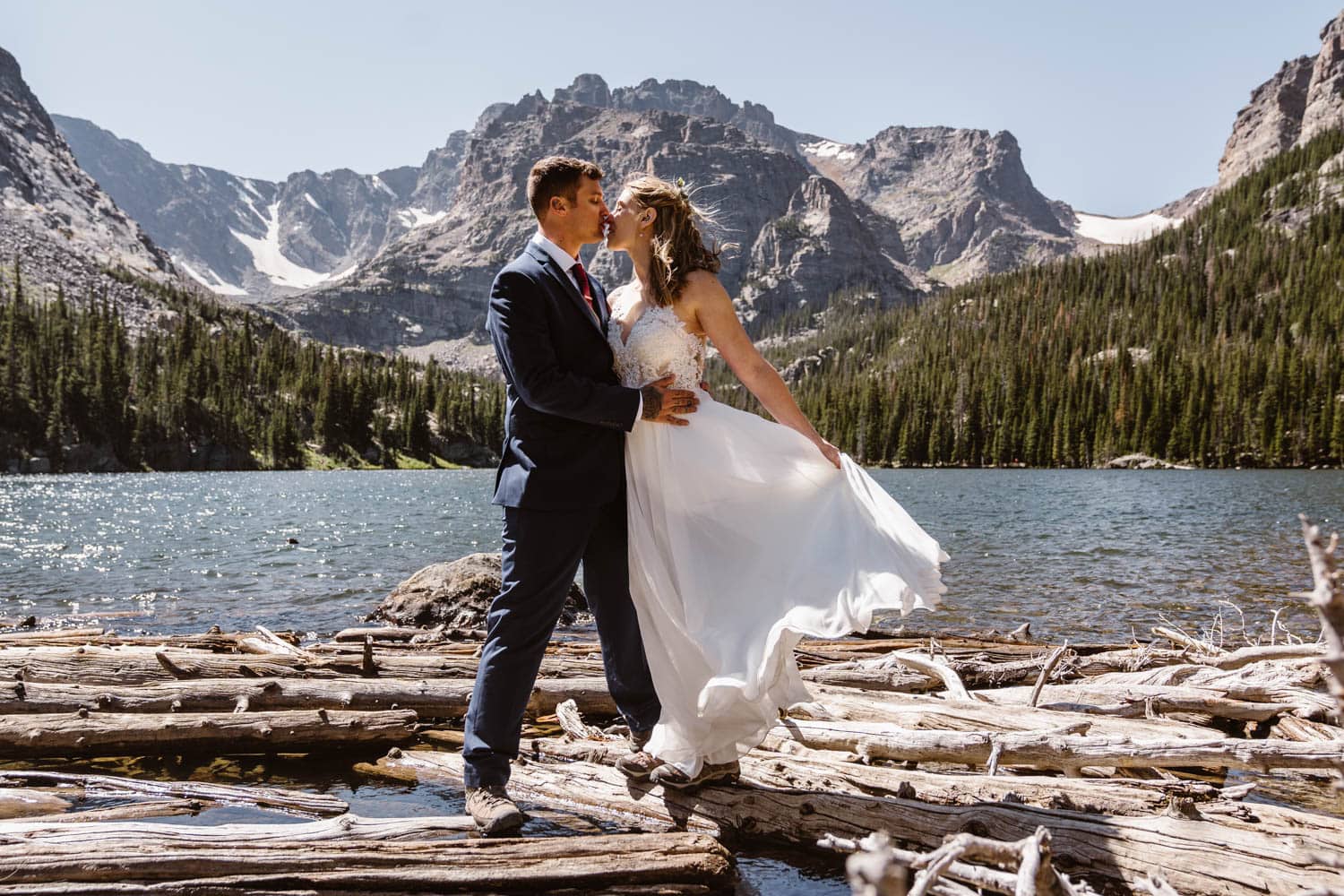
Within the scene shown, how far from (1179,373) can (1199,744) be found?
120 metres

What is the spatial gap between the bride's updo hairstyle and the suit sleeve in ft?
2.21

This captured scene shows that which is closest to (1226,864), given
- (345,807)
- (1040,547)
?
(345,807)

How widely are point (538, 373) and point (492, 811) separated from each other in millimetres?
2186

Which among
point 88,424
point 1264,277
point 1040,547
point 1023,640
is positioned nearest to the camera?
point 1023,640

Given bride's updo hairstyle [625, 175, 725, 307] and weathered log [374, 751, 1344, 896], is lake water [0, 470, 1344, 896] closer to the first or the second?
weathered log [374, 751, 1344, 896]

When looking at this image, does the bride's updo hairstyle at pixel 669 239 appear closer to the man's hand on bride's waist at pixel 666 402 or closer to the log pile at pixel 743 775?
the man's hand on bride's waist at pixel 666 402

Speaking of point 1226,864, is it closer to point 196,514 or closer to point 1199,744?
point 1199,744

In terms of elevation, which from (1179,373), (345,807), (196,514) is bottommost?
(196,514)

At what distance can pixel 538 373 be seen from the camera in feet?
14.7

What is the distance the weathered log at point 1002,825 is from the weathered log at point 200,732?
5.24ft

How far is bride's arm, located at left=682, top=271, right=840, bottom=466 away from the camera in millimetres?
4812

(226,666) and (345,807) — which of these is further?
(226,666)

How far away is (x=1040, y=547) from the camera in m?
28.0

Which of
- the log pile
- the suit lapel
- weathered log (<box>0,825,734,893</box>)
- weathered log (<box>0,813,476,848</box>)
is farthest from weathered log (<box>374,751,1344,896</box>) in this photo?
the suit lapel
